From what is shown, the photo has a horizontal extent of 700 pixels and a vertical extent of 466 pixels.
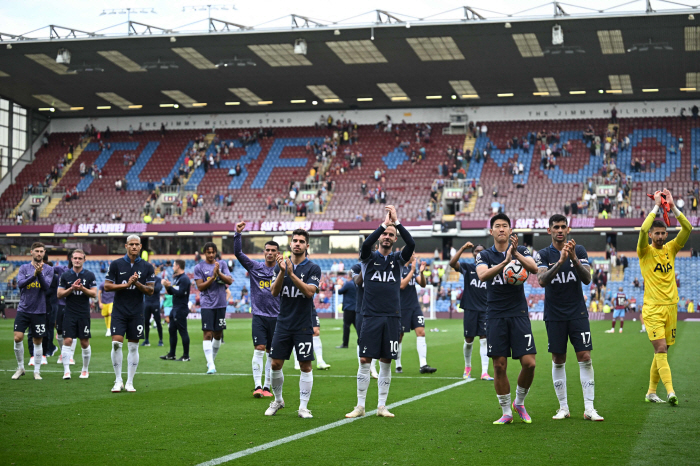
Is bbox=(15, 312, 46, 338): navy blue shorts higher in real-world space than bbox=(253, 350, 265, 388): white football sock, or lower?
higher

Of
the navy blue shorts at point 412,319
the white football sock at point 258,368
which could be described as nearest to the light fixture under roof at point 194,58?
the navy blue shorts at point 412,319

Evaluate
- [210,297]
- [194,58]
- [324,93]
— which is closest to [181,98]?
[194,58]

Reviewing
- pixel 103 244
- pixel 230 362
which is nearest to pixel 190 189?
pixel 103 244

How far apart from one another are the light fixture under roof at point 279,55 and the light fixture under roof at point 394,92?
283 inches

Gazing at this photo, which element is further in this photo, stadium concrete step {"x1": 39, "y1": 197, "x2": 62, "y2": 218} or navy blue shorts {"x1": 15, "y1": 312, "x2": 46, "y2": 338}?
stadium concrete step {"x1": 39, "y1": 197, "x2": 62, "y2": 218}

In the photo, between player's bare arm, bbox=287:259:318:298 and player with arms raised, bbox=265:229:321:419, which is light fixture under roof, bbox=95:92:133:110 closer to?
player with arms raised, bbox=265:229:321:419

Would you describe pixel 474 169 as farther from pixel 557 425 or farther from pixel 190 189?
pixel 557 425

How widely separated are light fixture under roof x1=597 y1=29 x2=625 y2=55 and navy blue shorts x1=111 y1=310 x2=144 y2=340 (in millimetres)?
36141

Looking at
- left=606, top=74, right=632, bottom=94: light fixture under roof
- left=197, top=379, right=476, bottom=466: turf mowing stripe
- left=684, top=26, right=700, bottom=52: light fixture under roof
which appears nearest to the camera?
left=197, top=379, right=476, bottom=466: turf mowing stripe

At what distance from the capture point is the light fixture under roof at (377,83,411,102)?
53000 millimetres

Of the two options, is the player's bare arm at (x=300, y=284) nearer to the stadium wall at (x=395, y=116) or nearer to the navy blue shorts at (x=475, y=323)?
the navy blue shorts at (x=475, y=323)

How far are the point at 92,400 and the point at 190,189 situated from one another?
47.5m

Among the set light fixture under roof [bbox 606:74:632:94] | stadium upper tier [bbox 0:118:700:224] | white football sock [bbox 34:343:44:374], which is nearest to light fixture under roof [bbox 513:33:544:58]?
light fixture under roof [bbox 606:74:632:94]

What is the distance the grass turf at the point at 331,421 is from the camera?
7.00 meters
